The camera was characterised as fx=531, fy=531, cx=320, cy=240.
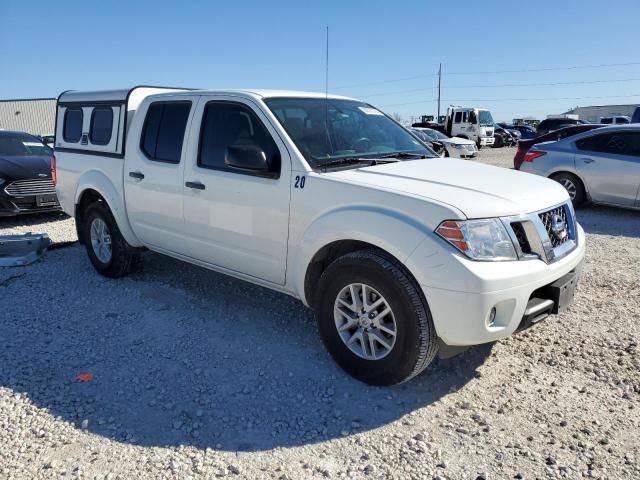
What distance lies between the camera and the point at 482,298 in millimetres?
2914

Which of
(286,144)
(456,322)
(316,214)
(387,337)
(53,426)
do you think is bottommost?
(53,426)

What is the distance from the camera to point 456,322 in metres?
3.01

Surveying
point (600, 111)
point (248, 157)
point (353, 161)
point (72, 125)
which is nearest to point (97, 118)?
point (72, 125)

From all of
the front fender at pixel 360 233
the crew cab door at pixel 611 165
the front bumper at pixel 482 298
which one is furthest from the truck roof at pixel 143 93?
the crew cab door at pixel 611 165

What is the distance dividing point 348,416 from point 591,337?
222cm

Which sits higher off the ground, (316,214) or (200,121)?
(200,121)

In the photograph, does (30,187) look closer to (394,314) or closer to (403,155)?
(403,155)

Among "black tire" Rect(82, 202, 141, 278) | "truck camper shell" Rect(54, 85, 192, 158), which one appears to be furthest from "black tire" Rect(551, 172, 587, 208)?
"black tire" Rect(82, 202, 141, 278)

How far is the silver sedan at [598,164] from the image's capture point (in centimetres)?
888

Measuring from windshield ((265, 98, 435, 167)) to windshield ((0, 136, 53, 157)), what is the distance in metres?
7.57

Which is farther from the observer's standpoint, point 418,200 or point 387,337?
point 387,337

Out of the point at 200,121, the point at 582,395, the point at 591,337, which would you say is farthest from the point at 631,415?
the point at 200,121

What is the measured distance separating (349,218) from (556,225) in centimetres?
136

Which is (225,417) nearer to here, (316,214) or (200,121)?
(316,214)
